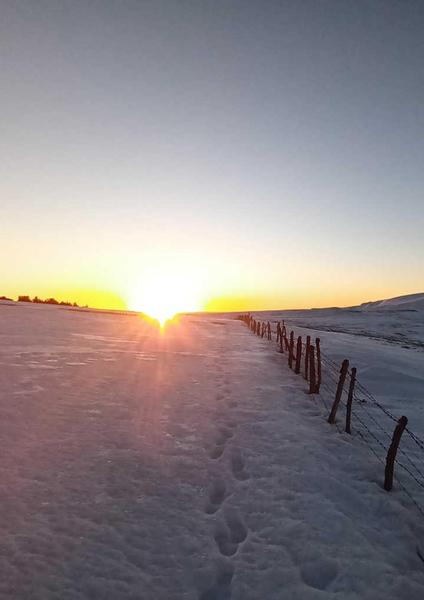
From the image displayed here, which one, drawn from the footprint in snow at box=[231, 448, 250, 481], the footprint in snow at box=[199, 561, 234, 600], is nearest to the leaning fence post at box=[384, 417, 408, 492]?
the footprint in snow at box=[231, 448, 250, 481]

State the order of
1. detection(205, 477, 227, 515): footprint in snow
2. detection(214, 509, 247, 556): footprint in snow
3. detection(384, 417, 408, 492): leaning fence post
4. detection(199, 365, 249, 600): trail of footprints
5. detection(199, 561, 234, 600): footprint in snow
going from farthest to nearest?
detection(384, 417, 408, 492): leaning fence post < detection(205, 477, 227, 515): footprint in snow < detection(214, 509, 247, 556): footprint in snow < detection(199, 365, 249, 600): trail of footprints < detection(199, 561, 234, 600): footprint in snow

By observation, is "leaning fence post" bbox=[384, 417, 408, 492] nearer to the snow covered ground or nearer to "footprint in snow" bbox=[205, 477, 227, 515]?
the snow covered ground

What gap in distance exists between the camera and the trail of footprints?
4.63 meters

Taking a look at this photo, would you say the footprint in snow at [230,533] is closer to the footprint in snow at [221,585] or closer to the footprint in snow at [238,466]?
the footprint in snow at [221,585]

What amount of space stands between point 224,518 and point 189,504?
1.83ft

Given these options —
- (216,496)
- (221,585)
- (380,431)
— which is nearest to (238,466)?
(216,496)

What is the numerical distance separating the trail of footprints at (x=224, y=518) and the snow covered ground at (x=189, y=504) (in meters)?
0.02

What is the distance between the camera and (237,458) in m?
7.95

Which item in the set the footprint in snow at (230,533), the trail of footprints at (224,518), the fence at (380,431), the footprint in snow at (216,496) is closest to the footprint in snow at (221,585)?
the trail of footprints at (224,518)

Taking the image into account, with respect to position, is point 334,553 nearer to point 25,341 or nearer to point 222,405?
point 222,405

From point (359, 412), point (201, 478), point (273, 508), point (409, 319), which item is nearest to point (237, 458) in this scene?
point (201, 478)

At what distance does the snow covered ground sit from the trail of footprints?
0.07 ft

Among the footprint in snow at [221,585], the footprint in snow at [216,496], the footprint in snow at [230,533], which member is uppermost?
the footprint in snow at [216,496]

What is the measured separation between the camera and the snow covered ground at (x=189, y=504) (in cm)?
466
